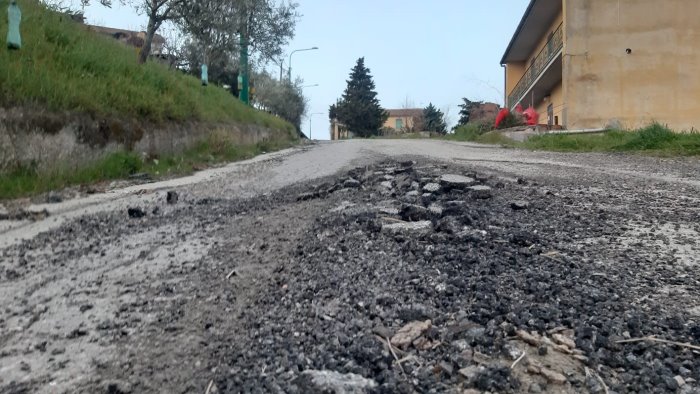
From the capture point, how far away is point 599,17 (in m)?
24.7

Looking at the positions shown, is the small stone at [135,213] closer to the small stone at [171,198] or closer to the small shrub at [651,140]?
the small stone at [171,198]

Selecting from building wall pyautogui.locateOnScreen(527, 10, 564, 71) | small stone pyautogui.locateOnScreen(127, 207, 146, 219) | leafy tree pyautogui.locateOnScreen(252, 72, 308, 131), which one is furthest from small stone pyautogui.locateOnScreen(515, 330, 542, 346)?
leafy tree pyautogui.locateOnScreen(252, 72, 308, 131)

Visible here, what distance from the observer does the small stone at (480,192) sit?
5.25 meters

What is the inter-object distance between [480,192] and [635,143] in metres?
10.6

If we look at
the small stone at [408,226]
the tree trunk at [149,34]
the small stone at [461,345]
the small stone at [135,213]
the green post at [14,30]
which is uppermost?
the tree trunk at [149,34]

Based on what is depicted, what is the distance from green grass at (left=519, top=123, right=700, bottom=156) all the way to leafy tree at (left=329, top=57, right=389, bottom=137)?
47.7 meters

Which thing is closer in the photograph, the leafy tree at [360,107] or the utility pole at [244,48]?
the utility pole at [244,48]

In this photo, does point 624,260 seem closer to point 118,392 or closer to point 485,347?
point 485,347

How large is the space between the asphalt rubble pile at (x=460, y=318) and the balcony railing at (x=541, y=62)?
80.0 ft

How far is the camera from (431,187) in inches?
222

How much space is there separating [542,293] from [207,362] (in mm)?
1477

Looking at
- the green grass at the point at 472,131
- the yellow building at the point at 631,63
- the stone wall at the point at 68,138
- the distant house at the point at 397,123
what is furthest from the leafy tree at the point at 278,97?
the stone wall at the point at 68,138

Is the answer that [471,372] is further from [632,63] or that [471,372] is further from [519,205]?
[632,63]

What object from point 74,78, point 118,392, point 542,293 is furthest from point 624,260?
point 74,78
